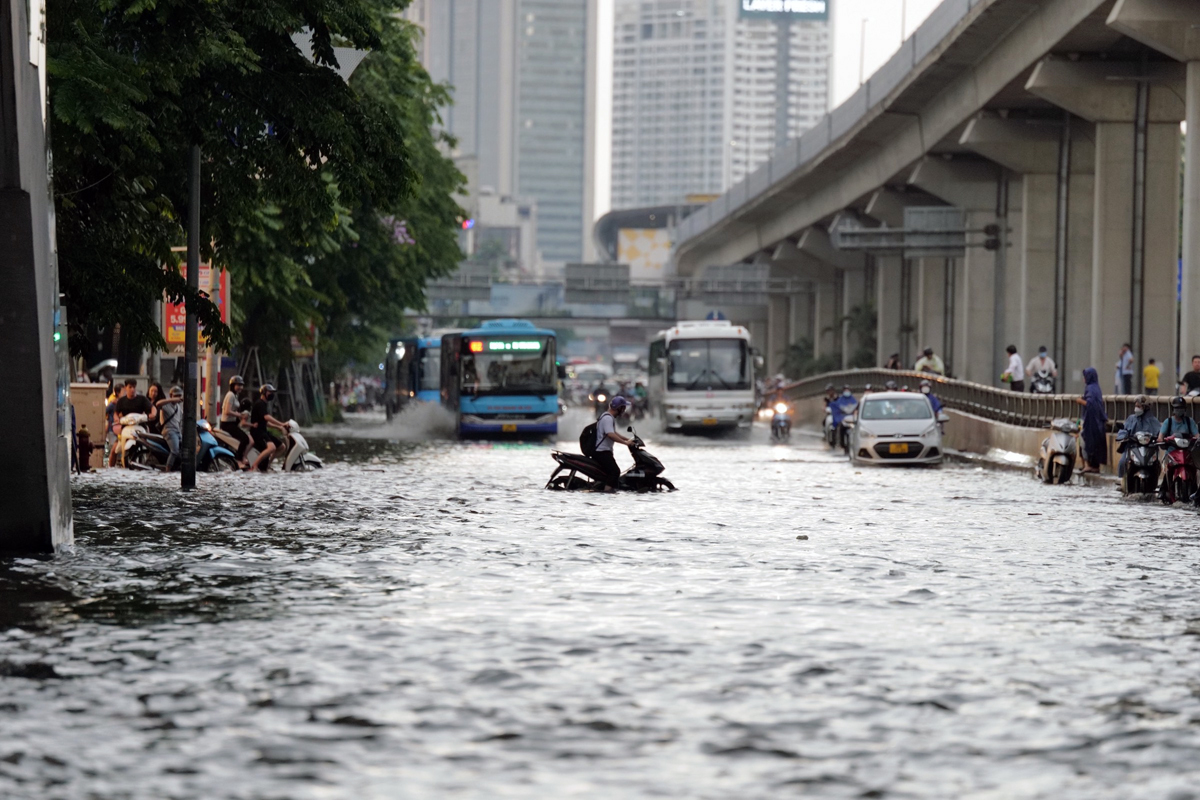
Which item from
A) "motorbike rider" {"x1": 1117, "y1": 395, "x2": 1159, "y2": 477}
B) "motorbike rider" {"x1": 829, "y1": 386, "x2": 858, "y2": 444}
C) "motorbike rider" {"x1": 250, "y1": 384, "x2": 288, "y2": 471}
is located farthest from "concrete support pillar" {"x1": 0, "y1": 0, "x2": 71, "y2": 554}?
"motorbike rider" {"x1": 829, "y1": 386, "x2": 858, "y2": 444}

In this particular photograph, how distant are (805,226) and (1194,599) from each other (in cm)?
6439

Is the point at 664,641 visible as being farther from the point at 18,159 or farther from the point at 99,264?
the point at 99,264

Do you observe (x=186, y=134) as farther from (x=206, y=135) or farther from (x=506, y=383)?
(x=506, y=383)

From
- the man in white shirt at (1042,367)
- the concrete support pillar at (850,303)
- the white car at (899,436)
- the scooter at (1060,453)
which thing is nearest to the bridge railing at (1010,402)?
the scooter at (1060,453)

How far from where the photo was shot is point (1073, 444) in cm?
2827

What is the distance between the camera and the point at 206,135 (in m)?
21.1

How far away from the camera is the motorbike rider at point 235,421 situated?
3031cm

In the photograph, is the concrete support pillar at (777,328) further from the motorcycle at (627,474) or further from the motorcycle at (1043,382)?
the motorcycle at (627,474)

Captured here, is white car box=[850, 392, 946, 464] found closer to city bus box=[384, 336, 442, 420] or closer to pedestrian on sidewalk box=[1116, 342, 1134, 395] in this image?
pedestrian on sidewalk box=[1116, 342, 1134, 395]

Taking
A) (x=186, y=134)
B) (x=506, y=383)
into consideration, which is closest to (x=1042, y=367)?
(x=506, y=383)

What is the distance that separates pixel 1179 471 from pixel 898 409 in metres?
13.3

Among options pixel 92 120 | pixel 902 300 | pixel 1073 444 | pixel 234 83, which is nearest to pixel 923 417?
pixel 1073 444

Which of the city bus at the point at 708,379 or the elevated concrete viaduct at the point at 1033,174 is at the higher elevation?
the elevated concrete viaduct at the point at 1033,174

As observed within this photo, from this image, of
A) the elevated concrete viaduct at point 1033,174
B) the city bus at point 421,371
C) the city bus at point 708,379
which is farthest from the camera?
the city bus at point 421,371
